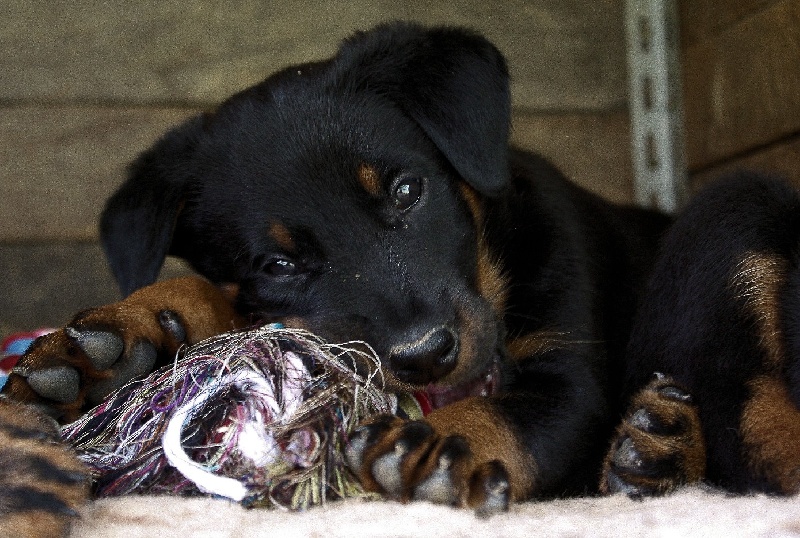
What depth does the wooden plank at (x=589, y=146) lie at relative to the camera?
3.78 metres

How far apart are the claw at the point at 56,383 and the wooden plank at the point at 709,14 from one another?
2597mm

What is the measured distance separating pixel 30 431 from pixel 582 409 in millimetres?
1172

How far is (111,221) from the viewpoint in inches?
88.2

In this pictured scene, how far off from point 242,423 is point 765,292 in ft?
3.70

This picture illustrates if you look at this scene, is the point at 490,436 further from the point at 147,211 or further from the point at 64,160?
the point at 64,160

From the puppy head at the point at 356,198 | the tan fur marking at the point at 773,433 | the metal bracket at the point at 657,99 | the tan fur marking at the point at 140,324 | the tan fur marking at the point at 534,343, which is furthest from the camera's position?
the metal bracket at the point at 657,99

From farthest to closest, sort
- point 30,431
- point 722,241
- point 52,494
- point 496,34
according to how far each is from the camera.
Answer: point 496,34 → point 722,241 → point 30,431 → point 52,494

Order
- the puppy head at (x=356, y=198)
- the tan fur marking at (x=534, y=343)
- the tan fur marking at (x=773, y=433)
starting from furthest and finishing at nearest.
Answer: the tan fur marking at (x=534, y=343)
the puppy head at (x=356, y=198)
the tan fur marking at (x=773, y=433)

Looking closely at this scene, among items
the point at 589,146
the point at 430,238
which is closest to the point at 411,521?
the point at 430,238

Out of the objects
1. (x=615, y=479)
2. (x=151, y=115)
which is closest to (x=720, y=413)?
(x=615, y=479)

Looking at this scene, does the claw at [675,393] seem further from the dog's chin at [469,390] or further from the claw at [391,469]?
the claw at [391,469]

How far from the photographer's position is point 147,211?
2.25 m

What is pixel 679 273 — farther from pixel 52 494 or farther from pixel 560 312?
pixel 52 494

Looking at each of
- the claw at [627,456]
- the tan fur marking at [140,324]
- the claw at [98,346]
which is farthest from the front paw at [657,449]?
the claw at [98,346]
